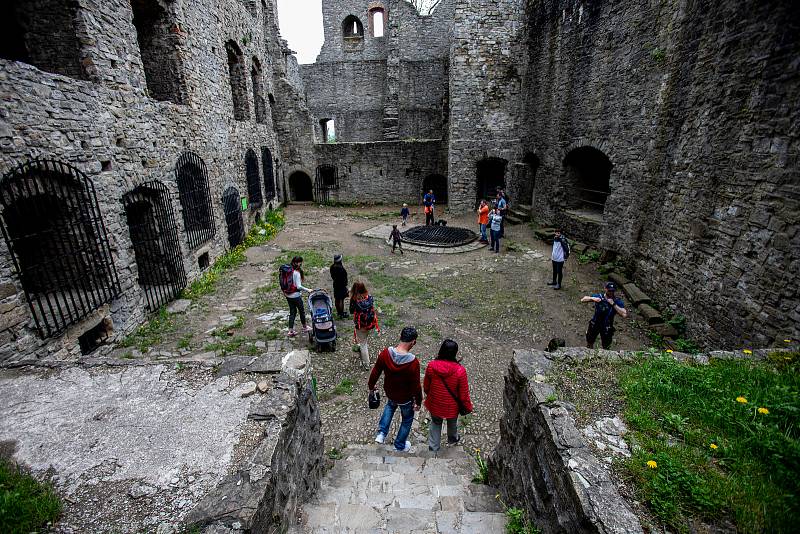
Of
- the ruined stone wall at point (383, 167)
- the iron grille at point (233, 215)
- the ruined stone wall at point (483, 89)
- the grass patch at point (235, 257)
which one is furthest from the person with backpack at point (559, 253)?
the ruined stone wall at point (383, 167)

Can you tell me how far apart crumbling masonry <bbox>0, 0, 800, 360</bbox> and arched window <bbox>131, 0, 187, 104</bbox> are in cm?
4

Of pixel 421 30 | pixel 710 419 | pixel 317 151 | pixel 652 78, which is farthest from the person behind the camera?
pixel 421 30

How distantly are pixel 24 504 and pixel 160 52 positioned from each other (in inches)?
395

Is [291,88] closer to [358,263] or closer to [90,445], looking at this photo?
[358,263]

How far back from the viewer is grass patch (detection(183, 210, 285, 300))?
360 inches

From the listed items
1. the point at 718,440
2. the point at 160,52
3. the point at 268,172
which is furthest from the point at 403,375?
the point at 268,172

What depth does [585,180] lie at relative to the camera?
41.6 ft

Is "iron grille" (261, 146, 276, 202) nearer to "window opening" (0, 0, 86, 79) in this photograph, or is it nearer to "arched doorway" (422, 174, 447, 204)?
"arched doorway" (422, 174, 447, 204)

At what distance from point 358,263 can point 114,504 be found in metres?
8.86

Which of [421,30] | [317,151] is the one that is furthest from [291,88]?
[421,30]

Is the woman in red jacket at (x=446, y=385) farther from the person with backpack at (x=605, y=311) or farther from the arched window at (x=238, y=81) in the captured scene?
the arched window at (x=238, y=81)

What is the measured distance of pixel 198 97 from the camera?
986cm

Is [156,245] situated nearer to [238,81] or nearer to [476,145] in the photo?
[238,81]

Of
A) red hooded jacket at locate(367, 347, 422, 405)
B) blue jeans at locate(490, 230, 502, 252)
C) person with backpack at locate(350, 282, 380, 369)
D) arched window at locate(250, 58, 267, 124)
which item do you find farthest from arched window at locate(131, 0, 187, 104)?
blue jeans at locate(490, 230, 502, 252)
